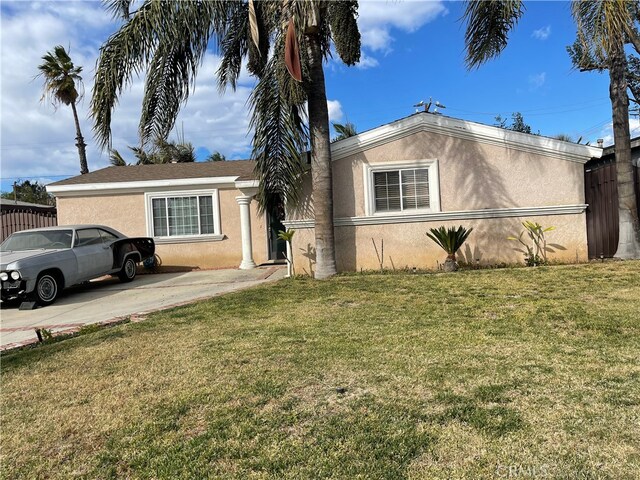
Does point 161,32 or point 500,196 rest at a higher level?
point 161,32

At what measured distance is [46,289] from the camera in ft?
27.2

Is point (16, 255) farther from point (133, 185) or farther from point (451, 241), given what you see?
point (451, 241)

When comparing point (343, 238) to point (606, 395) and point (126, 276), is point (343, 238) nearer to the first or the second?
point (126, 276)

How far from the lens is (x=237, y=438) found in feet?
8.54

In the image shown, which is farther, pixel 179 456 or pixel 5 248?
pixel 5 248

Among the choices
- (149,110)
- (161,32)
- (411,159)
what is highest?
(161,32)

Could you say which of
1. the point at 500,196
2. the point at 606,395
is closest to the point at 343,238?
the point at 500,196

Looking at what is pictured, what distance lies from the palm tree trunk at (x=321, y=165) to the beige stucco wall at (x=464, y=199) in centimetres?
85

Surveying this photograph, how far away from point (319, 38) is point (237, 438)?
8.53 metres

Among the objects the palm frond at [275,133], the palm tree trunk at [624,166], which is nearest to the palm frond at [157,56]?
the palm frond at [275,133]

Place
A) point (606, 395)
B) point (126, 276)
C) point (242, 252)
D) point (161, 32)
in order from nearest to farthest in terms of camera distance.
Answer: point (606, 395), point (161, 32), point (126, 276), point (242, 252)

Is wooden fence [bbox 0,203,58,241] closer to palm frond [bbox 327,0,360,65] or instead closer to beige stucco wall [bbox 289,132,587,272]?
beige stucco wall [bbox 289,132,587,272]

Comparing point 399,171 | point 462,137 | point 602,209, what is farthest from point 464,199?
point 602,209

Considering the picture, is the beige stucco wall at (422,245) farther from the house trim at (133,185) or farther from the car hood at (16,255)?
the car hood at (16,255)
